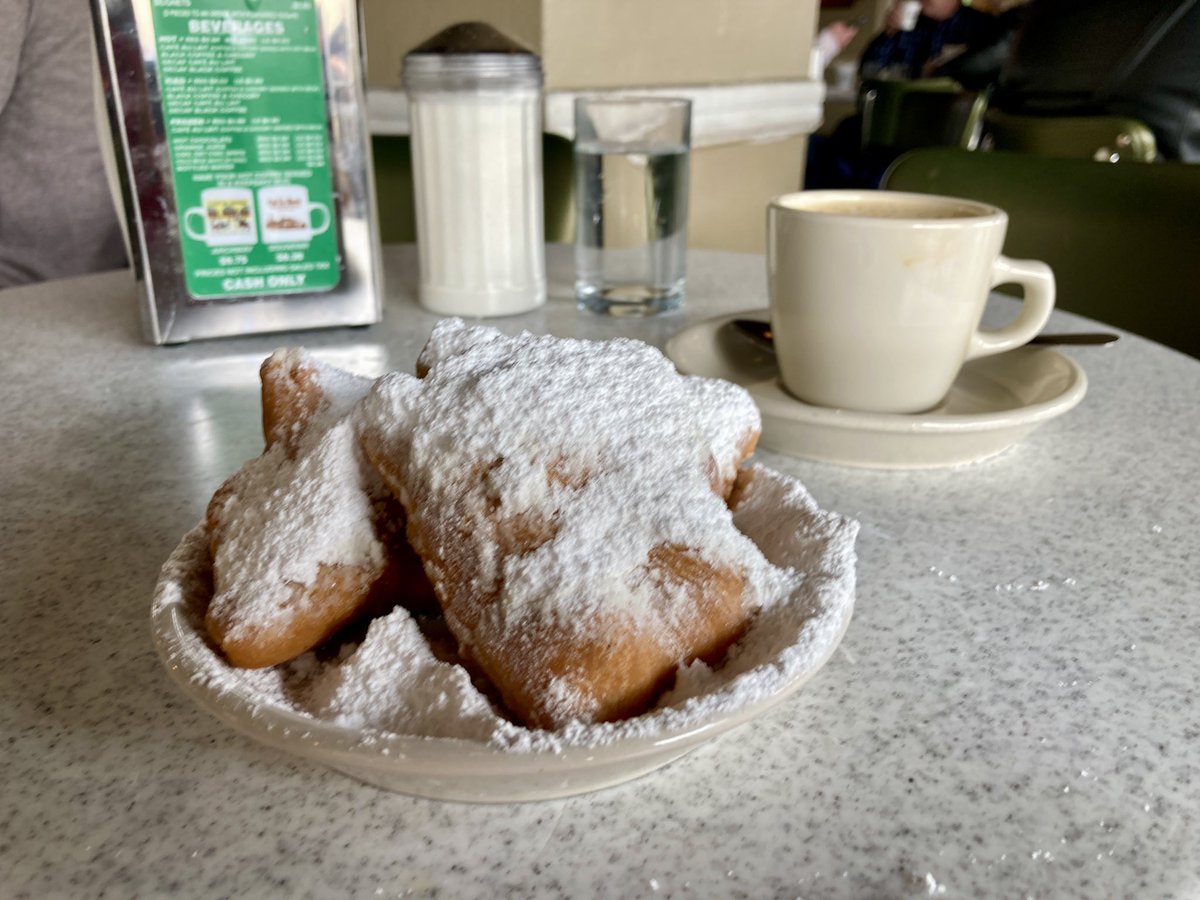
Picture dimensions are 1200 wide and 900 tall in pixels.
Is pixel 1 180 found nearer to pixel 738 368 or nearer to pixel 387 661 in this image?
pixel 738 368

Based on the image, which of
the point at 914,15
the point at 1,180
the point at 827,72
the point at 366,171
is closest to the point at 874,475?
the point at 366,171

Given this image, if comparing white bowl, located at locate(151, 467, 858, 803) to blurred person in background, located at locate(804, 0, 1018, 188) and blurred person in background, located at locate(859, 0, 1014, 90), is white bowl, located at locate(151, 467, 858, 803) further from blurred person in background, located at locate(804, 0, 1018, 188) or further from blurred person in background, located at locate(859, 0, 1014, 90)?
blurred person in background, located at locate(859, 0, 1014, 90)

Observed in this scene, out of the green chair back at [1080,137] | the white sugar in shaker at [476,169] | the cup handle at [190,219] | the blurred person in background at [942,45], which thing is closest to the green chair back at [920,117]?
the green chair back at [1080,137]

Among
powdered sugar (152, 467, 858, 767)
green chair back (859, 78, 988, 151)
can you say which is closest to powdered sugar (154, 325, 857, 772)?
powdered sugar (152, 467, 858, 767)

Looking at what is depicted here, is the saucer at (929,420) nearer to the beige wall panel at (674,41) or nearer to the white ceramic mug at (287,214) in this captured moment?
the white ceramic mug at (287,214)

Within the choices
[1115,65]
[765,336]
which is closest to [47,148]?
[765,336]

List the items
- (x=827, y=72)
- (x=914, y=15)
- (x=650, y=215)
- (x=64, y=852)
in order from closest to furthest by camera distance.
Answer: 1. (x=64, y=852)
2. (x=650, y=215)
3. (x=914, y=15)
4. (x=827, y=72)
